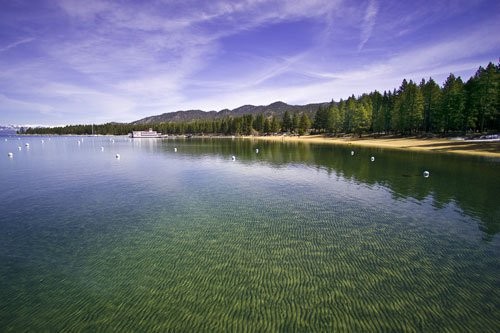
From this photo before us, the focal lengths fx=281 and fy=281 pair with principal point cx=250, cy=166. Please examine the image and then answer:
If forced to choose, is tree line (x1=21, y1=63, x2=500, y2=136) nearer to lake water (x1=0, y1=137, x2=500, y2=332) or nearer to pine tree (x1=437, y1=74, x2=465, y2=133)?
pine tree (x1=437, y1=74, x2=465, y2=133)

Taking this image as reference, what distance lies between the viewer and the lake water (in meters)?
9.44

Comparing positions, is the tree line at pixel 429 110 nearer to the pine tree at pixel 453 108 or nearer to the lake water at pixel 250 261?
the pine tree at pixel 453 108

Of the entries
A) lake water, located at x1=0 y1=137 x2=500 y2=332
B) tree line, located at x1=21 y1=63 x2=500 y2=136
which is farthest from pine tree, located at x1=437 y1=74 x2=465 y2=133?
lake water, located at x1=0 y1=137 x2=500 y2=332

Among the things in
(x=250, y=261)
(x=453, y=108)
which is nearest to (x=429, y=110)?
(x=453, y=108)

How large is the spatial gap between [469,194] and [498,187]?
20.0 ft

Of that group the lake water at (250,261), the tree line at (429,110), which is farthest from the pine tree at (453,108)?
the lake water at (250,261)

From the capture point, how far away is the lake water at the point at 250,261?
9.44m

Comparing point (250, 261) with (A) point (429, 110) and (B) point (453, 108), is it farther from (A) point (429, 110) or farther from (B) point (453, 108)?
(A) point (429, 110)

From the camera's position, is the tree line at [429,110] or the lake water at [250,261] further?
the tree line at [429,110]

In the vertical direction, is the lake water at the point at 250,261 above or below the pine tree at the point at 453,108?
below

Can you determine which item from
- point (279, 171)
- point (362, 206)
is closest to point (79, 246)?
point (362, 206)

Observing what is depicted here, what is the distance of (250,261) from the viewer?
13.5 m

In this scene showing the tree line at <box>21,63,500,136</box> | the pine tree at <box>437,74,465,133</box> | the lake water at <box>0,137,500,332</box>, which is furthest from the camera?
the pine tree at <box>437,74,465,133</box>

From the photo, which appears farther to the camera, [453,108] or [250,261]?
[453,108]
